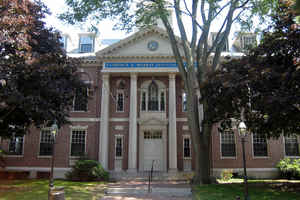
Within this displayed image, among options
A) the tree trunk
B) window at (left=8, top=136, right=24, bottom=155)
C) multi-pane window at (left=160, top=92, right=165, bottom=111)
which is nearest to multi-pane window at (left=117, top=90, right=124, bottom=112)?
multi-pane window at (left=160, top=92, right=165, bottom=111)

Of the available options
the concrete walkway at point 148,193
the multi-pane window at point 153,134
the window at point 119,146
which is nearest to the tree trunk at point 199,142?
the concrete walkway at point 148,193

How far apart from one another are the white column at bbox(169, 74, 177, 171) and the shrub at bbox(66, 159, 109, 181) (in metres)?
4.73

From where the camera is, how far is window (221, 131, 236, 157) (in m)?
20.4

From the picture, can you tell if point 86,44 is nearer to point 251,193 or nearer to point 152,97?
point 152,97

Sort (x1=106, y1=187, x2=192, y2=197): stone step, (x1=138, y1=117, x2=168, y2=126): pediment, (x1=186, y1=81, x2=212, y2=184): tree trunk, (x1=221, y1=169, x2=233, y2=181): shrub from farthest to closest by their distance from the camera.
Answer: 1. (x1=138, y1=117, x2=168, y2=126): pediment
2. (x1=221, y1=169, x2=233, y2=181): shrub
3. (x1=186, y1=81, x2=212, y2=184): tree trunk
4. (x1=106, y1=187, x2=192, y2=197): stone step

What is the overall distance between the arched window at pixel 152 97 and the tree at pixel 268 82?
842cm

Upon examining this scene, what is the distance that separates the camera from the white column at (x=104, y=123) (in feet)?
63.8

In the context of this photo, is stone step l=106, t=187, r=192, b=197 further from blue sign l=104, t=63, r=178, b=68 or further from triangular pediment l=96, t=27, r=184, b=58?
triangular pediment l=96, t=27, r=184, b=58

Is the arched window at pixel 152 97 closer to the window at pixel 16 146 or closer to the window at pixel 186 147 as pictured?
the window at pixel 186 147

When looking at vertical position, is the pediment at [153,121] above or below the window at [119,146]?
above

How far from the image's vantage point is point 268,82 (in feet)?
35.3

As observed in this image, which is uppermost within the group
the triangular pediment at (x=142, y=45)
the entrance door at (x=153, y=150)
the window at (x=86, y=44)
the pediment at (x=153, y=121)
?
the window at (x=86, y=44)

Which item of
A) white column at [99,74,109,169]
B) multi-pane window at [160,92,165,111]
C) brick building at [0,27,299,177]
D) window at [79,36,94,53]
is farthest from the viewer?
window at [79,36,94,53]

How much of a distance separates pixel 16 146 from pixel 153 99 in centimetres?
1148
